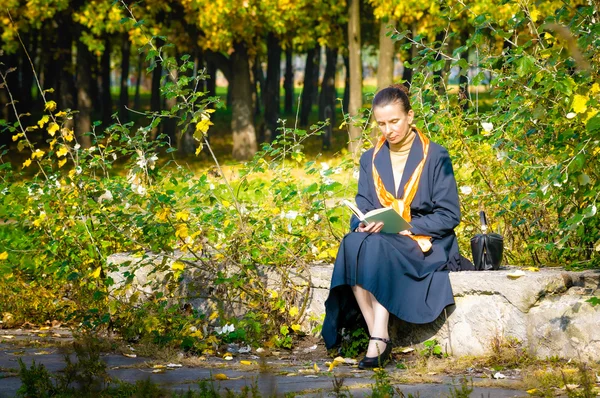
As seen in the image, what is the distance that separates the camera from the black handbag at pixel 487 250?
579 centimetres

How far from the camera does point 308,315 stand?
6.41 metres

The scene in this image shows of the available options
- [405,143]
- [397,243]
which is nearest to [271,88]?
[405,143]

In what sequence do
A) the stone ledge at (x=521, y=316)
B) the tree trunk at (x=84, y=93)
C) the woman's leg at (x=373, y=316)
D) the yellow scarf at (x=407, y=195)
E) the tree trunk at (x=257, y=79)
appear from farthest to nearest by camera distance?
the tree trunk at (x=257, y=79)
the tree trunk at (x=84, y=93)
the yellow scarf at (x=407, y=195)
the woman's leg at (x=373, y=316)
the stone ledge at (x=521, y=316)

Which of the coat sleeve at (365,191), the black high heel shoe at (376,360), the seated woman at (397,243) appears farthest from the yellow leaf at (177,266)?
the black high heel shoe at (376,360)

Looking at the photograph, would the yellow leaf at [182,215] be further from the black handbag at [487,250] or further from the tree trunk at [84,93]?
the tree trunk at [84,93]

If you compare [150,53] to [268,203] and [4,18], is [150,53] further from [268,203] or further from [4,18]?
[4,18]

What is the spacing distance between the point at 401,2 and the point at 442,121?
12.5 m

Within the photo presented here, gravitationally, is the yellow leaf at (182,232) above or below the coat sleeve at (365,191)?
below

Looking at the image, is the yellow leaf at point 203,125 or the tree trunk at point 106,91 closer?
the yellow leaf at point 203,125

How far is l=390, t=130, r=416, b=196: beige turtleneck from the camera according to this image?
234 inches

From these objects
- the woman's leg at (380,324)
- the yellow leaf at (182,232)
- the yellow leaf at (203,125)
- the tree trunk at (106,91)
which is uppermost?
the tree trunk at (106,91)

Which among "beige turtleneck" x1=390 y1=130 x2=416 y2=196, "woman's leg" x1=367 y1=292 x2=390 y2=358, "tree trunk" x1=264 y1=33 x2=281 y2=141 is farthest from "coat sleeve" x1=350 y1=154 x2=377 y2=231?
"tree trunk" x1=264 y1=33 x2=281 y2=141

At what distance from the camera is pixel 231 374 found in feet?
17.0

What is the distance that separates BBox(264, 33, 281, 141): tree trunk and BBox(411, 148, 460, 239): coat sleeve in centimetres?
1959
